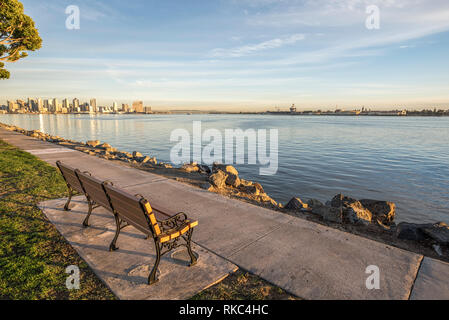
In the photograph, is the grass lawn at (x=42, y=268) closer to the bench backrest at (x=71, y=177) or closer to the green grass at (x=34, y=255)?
the green grass at (x=34, y=255)

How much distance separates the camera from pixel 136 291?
316 cm

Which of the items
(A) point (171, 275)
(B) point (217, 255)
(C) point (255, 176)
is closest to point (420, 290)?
→ (B) point (217, 255)

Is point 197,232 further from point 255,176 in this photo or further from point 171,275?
point 255,176

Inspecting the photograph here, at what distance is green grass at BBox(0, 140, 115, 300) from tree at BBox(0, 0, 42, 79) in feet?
38.8

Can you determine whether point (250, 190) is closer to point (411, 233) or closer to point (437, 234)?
point (411, 233)

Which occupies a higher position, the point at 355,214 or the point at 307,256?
the point at 307,256

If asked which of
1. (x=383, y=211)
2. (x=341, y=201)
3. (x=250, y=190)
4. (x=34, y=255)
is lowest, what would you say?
(x=383, y=211)

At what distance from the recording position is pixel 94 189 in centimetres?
439

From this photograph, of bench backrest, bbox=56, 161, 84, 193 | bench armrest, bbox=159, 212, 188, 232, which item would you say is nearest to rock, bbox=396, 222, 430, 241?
bench armrest, bbox=159, 212, 188, 232

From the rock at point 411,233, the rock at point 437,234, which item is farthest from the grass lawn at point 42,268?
the rock at point 437,234

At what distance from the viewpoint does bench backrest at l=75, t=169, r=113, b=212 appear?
411cm

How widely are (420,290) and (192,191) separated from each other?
556cm

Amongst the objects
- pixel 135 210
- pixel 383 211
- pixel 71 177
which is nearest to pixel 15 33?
pixel 71 177

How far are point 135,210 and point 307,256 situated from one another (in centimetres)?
284
